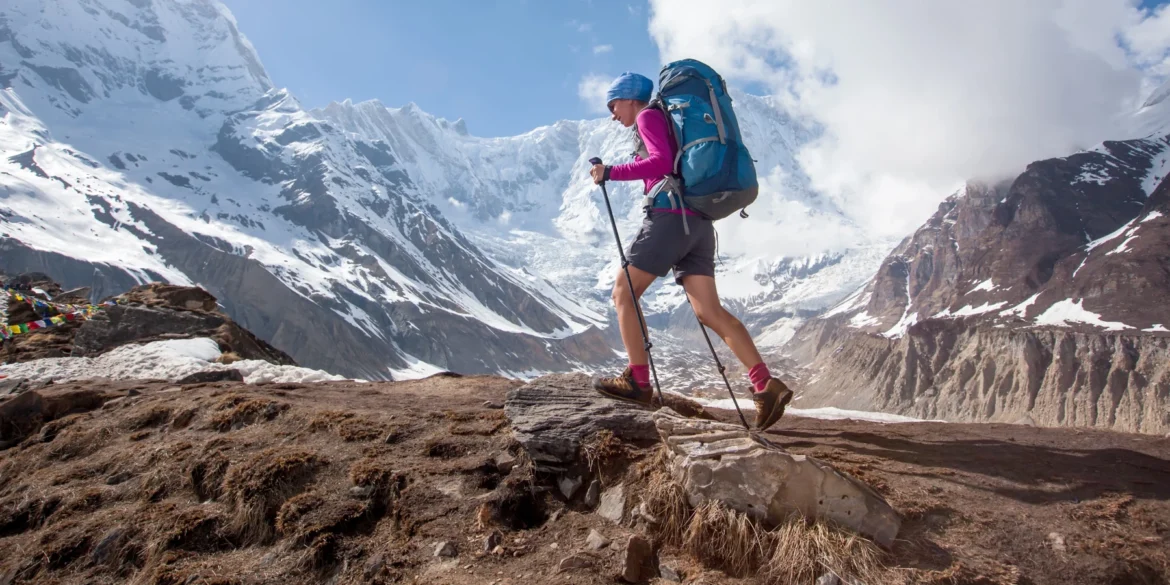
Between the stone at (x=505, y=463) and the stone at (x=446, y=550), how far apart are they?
105cm

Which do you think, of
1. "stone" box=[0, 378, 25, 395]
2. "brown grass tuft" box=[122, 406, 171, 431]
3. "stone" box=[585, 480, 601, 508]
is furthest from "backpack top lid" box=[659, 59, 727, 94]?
"stone" box=[0, 378, 25, 395]

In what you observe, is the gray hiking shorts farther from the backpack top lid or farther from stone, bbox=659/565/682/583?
stone, bbox=659/565/682/583

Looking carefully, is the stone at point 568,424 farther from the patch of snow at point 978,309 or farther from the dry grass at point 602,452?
the patch of snow at point 978,309

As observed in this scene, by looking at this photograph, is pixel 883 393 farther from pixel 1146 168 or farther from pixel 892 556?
pixel 892 556

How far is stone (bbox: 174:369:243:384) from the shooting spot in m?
11.4

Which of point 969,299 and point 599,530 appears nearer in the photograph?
point 599,530

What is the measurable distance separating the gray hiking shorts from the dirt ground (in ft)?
5.91

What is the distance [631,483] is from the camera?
4828mm

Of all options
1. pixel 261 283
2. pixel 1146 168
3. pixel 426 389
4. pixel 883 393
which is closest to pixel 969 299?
pixel 883 393

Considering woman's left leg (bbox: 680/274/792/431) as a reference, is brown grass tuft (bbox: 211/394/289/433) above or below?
below

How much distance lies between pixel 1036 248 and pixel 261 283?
208032 millimetres

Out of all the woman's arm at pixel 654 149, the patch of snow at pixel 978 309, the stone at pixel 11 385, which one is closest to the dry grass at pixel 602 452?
the woman's arm at pixel 654 149

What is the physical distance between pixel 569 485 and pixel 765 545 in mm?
1760

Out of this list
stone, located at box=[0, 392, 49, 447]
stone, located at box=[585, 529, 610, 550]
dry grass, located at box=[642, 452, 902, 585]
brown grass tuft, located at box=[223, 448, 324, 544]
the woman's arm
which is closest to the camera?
dry grass, located at box=[642, 452, 902, 585]
